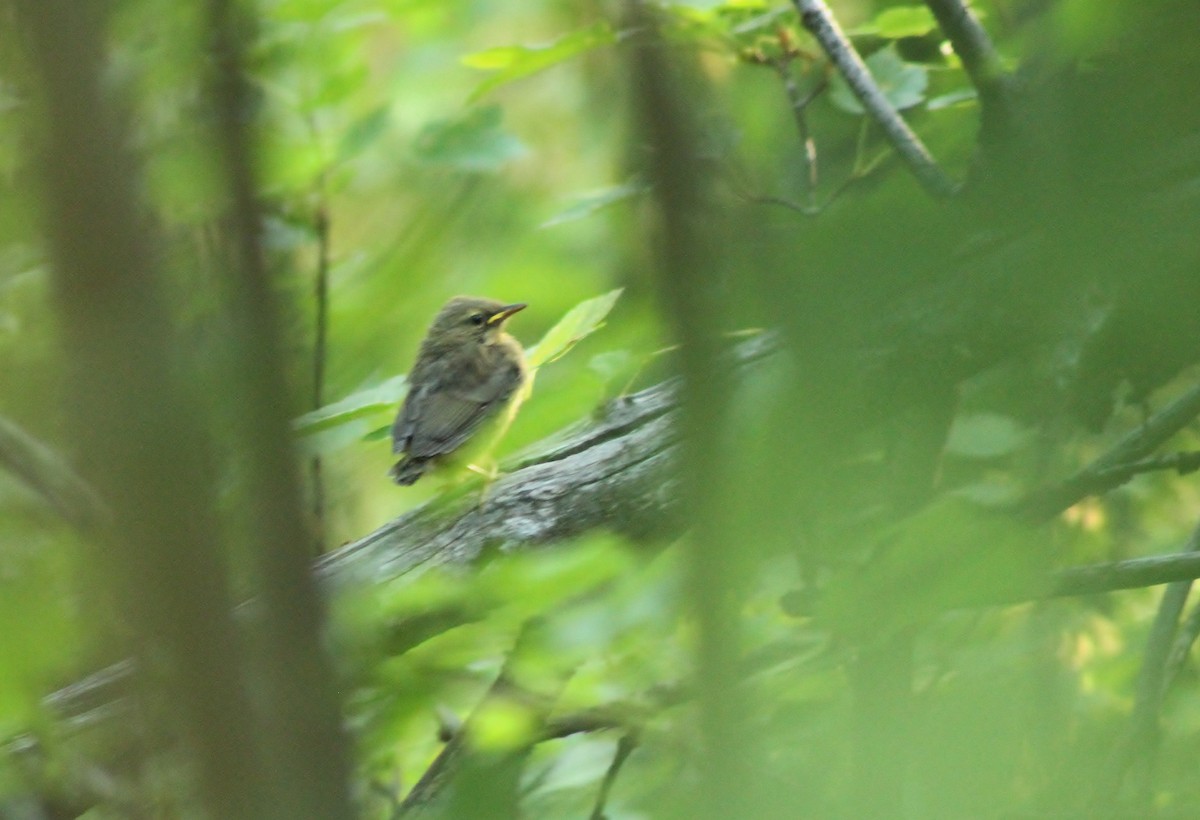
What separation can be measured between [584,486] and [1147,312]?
4.45 feet

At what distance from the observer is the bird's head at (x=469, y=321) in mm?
3658

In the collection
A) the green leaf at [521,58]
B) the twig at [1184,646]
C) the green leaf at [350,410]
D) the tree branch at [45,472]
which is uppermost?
the green leaf at [521,58]

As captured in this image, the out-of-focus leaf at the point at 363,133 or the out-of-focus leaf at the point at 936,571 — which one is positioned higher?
the out-of-focus leaf at the point at 363,133

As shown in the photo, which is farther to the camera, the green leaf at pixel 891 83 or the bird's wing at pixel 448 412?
the bird's wing at pixel 448 412

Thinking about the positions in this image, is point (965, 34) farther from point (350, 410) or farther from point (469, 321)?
point (469, 321)

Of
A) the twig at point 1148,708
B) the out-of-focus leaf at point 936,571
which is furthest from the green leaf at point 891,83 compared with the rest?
the out-of-focus leaf at point 936,571

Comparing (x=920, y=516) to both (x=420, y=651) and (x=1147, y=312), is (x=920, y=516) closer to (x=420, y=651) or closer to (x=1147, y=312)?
(x=1147, y=312)

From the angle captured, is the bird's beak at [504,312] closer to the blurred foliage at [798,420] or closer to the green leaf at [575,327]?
the blurred foliage at [798,420]

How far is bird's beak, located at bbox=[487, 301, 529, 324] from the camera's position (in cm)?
356

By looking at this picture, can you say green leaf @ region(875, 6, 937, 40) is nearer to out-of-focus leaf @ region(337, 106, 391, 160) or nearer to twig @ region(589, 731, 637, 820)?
out-of-focus leaf @ region(337, 106, 391, 160)

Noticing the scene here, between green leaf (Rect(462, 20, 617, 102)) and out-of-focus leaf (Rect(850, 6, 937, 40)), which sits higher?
green leaf (Rect(462, 20, 617, 102))

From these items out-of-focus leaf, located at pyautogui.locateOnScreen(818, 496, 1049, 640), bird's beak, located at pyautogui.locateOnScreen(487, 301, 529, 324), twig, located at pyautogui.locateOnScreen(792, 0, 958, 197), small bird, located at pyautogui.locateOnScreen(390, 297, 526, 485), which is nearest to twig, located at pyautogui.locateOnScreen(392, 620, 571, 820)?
out-of-focus leaf, located at pyautogui.locateOnScreen(818, 496, 1049, 640)

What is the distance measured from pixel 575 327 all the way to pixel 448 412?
181 cm

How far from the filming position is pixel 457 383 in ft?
11.0
